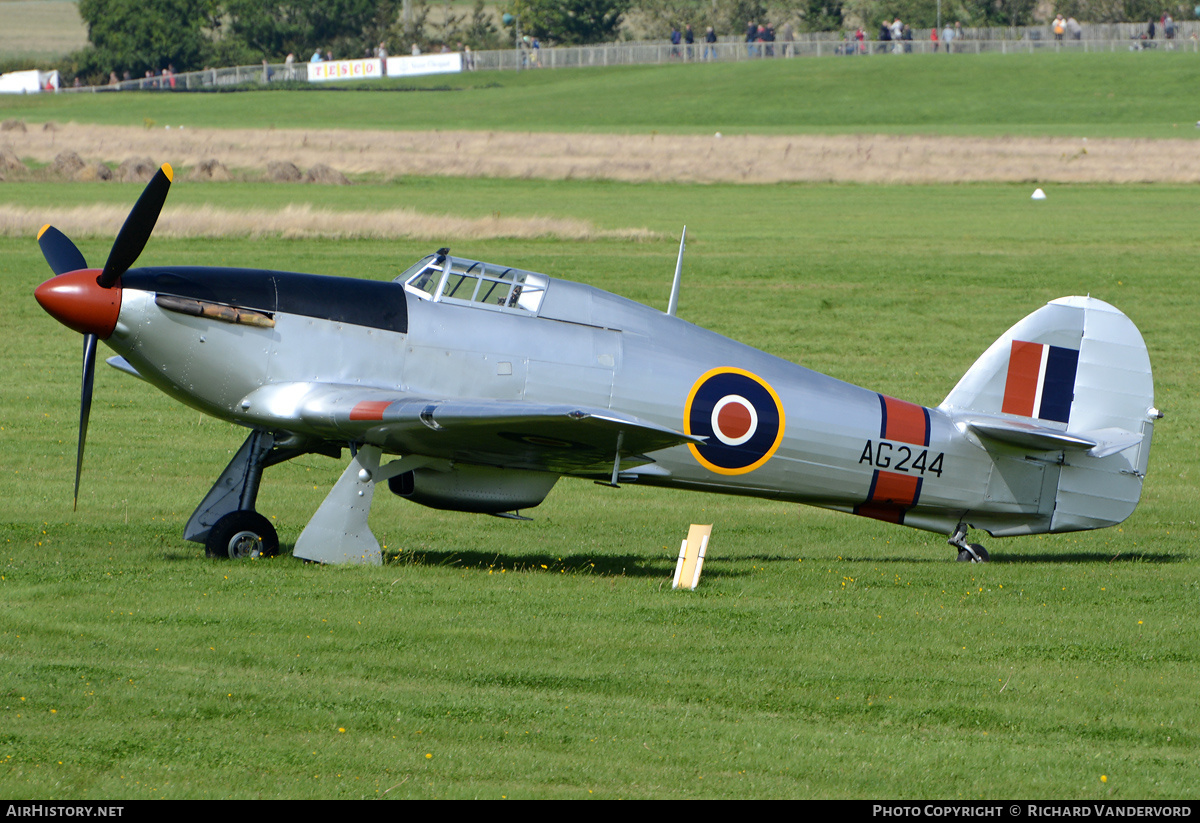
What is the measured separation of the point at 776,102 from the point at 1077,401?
91.4 metres

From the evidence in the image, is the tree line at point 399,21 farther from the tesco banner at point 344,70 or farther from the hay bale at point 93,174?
the hay bale at point 93,174

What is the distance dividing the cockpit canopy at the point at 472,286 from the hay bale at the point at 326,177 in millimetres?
40098

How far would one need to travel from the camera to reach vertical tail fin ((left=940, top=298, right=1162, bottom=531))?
1305 centimetres

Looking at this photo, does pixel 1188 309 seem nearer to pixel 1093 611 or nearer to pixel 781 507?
pixel 781 507

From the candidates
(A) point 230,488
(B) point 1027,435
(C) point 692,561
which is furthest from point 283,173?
(C) point 692,561

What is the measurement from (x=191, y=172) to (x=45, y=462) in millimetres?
38366

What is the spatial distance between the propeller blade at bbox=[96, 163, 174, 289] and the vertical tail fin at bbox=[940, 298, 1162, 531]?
7.02 meters

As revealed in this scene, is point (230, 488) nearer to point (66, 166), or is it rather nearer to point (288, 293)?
point (288, 293)

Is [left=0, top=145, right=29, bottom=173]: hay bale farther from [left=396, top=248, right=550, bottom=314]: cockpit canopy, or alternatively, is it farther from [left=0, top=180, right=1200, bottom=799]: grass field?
[left=396, top=248, right=550, bottom=314]: cockpit canopy

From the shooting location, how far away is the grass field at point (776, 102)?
9100cm

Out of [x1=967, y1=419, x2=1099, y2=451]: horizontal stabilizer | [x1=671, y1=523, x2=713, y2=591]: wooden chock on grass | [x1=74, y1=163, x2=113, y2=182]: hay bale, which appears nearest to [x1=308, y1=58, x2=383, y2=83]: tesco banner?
[x1=74, y1=163, x2=113, y2=182]: hay bale

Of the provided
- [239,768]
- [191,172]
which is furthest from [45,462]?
[191,172]

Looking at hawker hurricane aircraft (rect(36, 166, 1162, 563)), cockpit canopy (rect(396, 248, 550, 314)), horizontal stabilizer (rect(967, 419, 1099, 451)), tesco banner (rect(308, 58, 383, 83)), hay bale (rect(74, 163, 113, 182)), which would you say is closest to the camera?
hawker hurricane aircraft (rect(36, 166, 1162, 563))

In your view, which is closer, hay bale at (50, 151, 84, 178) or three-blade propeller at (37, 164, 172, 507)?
three-blade propeller at (37, 164, 172, 507)
